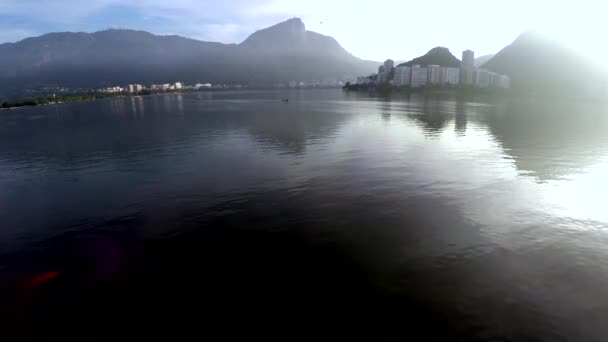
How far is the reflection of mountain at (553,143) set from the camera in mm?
46403

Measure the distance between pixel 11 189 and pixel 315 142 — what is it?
4664cm

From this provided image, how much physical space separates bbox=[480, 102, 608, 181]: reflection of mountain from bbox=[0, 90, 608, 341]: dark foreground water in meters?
0.92

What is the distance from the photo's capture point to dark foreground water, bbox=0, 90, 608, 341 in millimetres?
17250

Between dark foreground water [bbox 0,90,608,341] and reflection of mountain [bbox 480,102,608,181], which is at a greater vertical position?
reflection of mountain [bbox 480,102,608,181]

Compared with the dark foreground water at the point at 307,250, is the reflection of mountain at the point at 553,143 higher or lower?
higher

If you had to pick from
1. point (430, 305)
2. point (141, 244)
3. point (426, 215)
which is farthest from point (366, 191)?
point (141, 244)

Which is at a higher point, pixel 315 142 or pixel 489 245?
pixel 315 142

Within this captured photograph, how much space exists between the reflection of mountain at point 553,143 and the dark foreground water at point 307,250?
0.92 m

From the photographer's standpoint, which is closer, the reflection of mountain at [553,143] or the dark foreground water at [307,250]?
the dark foreground water at [307,250]

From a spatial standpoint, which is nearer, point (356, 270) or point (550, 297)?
point (550, 297)

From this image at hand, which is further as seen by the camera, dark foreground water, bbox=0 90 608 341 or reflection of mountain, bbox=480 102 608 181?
reflection of mountain, bbox=480 102 608 181

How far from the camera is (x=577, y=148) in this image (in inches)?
2308

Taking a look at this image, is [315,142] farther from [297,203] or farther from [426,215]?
Result: [426,215]

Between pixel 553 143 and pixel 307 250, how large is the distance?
2487 inches
